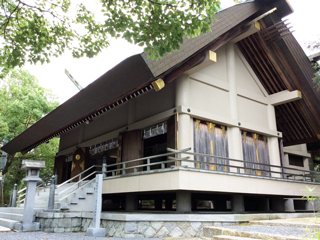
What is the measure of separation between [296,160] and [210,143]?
28.0 feet

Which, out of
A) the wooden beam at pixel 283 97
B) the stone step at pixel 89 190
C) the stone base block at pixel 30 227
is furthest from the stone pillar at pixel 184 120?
the wooden beam at pixel 283 97

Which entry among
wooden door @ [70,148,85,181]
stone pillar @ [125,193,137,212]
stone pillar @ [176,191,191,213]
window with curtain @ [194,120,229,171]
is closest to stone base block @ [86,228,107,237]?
stone pillar @ [176,191,191,213]

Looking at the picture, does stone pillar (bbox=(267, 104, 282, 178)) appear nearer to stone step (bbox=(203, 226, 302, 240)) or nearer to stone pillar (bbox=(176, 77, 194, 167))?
stone pillar (bbox=(176, 77, 194, 167))

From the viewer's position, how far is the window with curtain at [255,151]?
1080 centimetres

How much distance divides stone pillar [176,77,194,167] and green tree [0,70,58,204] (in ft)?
44.1

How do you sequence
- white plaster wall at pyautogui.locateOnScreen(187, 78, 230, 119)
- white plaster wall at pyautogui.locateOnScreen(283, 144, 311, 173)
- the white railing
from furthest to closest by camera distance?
white plaster wall at pyautogui.locateOnScreen(283, 144, 311, 173) → white plaster wall at pyautogui.locateOnScreen(187, 78, 230, 119) → the white railing

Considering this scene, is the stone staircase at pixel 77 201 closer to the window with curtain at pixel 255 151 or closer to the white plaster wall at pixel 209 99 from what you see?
the white plaster wall at pixel 209 99

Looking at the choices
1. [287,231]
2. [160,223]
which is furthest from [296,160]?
[160,223]

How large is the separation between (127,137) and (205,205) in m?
5.09

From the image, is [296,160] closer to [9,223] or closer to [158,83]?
[158,83]

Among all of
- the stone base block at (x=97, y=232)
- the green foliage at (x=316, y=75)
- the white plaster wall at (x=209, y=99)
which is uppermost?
the green foliage at (x=316, y=75)

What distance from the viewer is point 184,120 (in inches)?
355

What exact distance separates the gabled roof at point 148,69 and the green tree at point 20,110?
24.6 ft

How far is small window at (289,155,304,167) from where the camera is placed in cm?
1559
